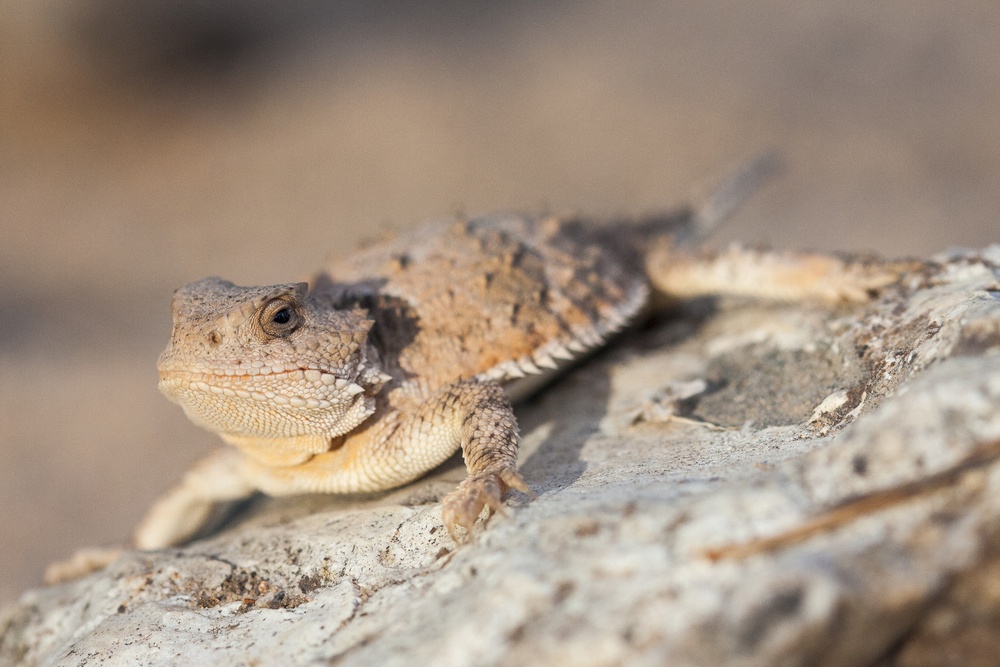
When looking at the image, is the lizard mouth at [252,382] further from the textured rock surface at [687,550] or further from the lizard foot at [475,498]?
the lizard foot at [475,498]

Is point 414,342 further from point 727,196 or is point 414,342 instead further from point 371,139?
point 371,139

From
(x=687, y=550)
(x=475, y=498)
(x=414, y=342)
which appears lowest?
(x=687, y=550)

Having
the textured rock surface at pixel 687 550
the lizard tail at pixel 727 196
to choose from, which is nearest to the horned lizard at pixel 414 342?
→ the textured rock surface at pixel 687 550

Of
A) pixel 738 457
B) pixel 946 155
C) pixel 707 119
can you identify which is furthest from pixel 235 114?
pixel 738 457

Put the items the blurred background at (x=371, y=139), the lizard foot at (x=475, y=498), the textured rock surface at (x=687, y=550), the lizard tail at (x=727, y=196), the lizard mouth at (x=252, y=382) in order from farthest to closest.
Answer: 1. the blurred background at (x=371, y=139)
2. the lizard tail at (x=727, y=196)
3. the lizard mouth at (x=252, y=382)
4. the lizard foot at (x=475, y=498)
5. the textured rock surface at (x=687, y=550)

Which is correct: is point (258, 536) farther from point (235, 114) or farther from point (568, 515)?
point (235, 114)

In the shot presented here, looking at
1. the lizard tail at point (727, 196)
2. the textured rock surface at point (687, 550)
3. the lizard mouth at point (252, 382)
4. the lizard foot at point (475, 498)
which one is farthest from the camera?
the lizard tail at point (727, 196)

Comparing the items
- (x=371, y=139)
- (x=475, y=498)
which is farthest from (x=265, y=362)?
(x=371, y=139)
